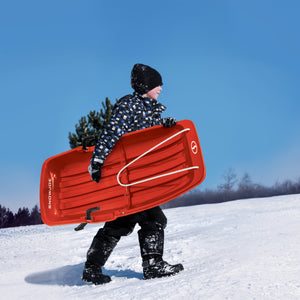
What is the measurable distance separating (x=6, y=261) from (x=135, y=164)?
2421mm

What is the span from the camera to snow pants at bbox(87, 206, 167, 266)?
2.76 metres

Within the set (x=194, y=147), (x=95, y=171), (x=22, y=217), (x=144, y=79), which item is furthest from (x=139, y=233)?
(x=22, y=217)

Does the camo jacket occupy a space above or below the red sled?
above

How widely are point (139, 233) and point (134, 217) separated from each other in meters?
0.14

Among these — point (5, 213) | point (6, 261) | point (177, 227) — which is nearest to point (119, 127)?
point (6, 261)

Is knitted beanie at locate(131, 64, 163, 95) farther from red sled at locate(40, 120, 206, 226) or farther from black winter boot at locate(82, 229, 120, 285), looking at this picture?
black winter boot at locate(82, 229, 120, 285)

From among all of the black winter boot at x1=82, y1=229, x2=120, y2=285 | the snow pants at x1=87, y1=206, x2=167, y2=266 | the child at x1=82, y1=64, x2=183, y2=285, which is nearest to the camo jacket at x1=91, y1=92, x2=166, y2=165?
the child at x1=82, y1=64, x2=183, y2=285

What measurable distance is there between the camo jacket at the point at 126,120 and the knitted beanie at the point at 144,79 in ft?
0.28

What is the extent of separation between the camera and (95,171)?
8.93 feet

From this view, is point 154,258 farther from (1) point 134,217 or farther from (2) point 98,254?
(2) point 98,254

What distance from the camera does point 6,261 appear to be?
162 inches

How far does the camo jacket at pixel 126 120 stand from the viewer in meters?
2.70

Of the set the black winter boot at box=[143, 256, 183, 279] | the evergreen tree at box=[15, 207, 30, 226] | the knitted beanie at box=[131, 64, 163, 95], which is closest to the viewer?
the black winter boot at box=[143, 256, 183, 279]

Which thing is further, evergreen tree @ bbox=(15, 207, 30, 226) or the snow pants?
evergreen tree @ bbox=(15, 207, 30, 226)
